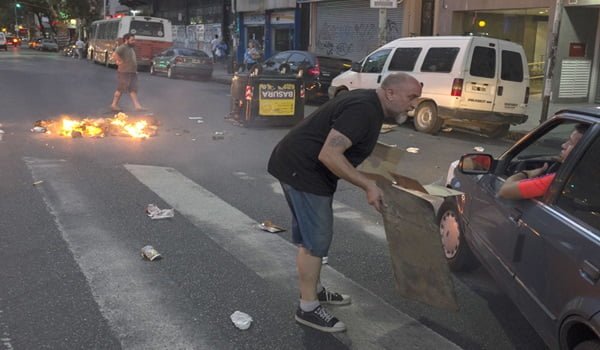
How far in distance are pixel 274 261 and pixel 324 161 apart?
1.82 metres

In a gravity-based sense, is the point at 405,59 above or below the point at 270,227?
above

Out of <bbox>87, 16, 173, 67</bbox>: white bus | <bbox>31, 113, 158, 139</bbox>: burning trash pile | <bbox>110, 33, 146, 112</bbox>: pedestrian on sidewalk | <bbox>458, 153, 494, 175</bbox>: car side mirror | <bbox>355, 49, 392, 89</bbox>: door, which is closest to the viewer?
<bbox>458, 153, 494, 175</bbox>: car side mirror

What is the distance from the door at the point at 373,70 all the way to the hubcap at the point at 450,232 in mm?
9009

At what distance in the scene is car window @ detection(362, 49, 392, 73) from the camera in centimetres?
1362

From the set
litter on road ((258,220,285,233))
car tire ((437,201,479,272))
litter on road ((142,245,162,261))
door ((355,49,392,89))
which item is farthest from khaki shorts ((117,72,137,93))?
car tire ((437,201,479,272))

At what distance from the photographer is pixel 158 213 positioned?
19.5 ft

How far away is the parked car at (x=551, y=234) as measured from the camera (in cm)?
258

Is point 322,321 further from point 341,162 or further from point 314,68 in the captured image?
point 314,68

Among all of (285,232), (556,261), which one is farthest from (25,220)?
(556,261)

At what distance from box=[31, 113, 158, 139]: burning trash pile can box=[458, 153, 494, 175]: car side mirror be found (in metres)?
7.52

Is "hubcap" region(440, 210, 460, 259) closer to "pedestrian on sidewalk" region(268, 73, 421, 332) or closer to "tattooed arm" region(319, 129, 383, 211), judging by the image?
"pedestrian on sidewalk" region(268, 73, 421, 332)

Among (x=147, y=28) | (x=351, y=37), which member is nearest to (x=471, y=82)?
(x=351, y=37)

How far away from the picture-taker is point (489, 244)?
12.3ft

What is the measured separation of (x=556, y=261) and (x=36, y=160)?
735 cm
